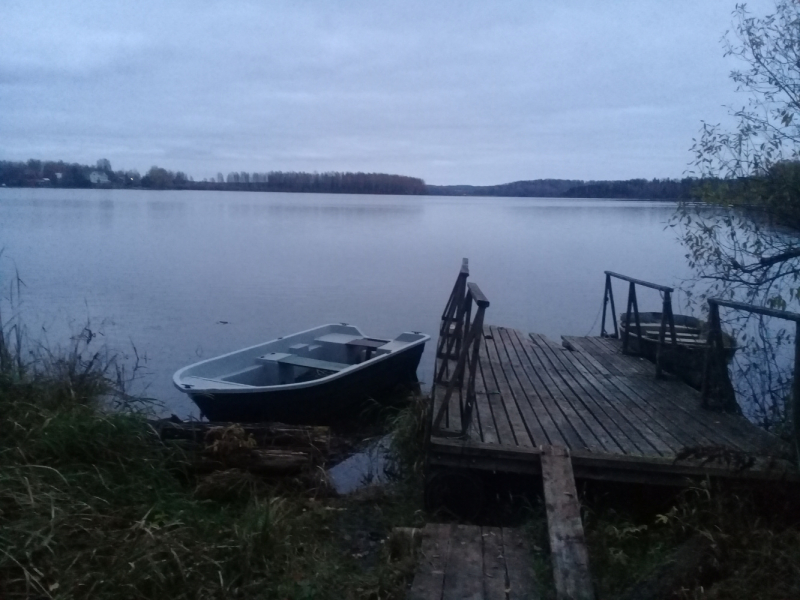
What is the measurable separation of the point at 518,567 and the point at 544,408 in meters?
2.64

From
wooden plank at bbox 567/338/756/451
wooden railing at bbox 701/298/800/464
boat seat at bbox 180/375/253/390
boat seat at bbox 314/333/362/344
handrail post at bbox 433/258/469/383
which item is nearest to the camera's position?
wooden railing at bbox 701/298/800/464

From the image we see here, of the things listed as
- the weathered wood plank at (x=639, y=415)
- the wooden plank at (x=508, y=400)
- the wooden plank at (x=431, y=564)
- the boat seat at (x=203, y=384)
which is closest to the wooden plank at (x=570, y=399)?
the weathered wood plank at (x=639, y=415)

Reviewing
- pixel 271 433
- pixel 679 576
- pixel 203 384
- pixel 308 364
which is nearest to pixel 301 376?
pixel 308 364

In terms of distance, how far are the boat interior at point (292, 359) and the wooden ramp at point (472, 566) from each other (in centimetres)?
487

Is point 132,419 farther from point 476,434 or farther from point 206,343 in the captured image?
point 206,343

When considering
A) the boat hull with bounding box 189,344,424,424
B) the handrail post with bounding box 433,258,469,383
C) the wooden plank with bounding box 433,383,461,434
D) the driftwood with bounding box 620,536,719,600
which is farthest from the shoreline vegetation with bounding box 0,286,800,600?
the boat hull with bounding box 189,344,424,424

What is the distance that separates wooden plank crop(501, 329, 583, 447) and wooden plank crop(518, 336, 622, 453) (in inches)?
2.8

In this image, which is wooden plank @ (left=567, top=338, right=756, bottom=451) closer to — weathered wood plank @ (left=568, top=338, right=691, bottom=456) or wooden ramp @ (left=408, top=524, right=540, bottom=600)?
weathered wood plank @ (left=568, top=338, right=691, bottom=456)

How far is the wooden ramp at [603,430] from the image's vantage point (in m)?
5.20

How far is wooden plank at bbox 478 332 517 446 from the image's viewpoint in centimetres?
577

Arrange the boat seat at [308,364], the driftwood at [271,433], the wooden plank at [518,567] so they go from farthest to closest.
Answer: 1. the boat seat at [308,364]
2. the driftwood at [271,433]
3. the wooden plank at [518,567]

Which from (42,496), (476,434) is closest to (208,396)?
(476,434)

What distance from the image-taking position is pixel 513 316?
19.3m

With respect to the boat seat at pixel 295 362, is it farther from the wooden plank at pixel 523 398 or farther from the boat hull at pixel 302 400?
the wooden plank at pixel 523 398
